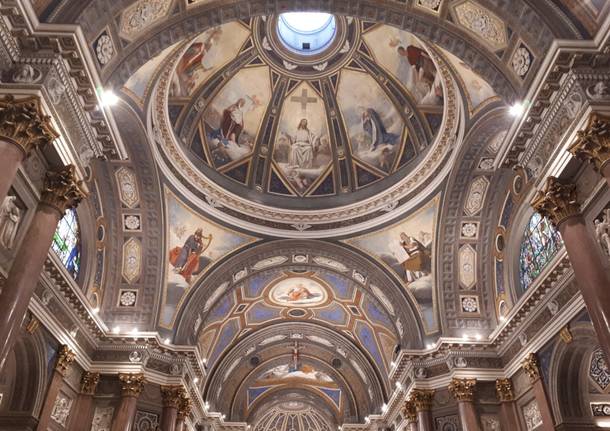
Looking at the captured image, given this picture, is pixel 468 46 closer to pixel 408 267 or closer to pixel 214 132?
pixel 408 267

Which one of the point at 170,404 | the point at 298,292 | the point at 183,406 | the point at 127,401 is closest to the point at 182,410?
the point at 183,406

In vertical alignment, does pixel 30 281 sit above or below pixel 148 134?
below

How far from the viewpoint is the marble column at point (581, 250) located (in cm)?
761

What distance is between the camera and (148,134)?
16.0m

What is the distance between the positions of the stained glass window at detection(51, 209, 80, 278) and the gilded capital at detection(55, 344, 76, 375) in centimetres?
241

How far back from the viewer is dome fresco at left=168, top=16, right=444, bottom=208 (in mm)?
18312

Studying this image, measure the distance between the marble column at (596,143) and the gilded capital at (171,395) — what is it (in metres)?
14.8

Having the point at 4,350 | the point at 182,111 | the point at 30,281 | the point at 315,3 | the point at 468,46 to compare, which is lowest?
the point at 4,350

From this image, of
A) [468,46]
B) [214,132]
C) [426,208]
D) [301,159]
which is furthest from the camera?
[301,159]

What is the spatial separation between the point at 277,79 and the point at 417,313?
37.4ft

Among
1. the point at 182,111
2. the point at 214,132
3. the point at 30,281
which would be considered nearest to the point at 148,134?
the point at 182,111

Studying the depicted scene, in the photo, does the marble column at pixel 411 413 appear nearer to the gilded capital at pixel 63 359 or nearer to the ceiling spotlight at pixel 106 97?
the gilded capital at pixel 63 359

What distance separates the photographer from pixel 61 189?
8.75 meters

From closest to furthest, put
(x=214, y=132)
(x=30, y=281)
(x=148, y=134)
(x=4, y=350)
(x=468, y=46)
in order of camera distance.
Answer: (x=4, y=350) < (x=30, y=281) < (x=468, y=46) < (x=148, y=134) < (x=214, y=132)
